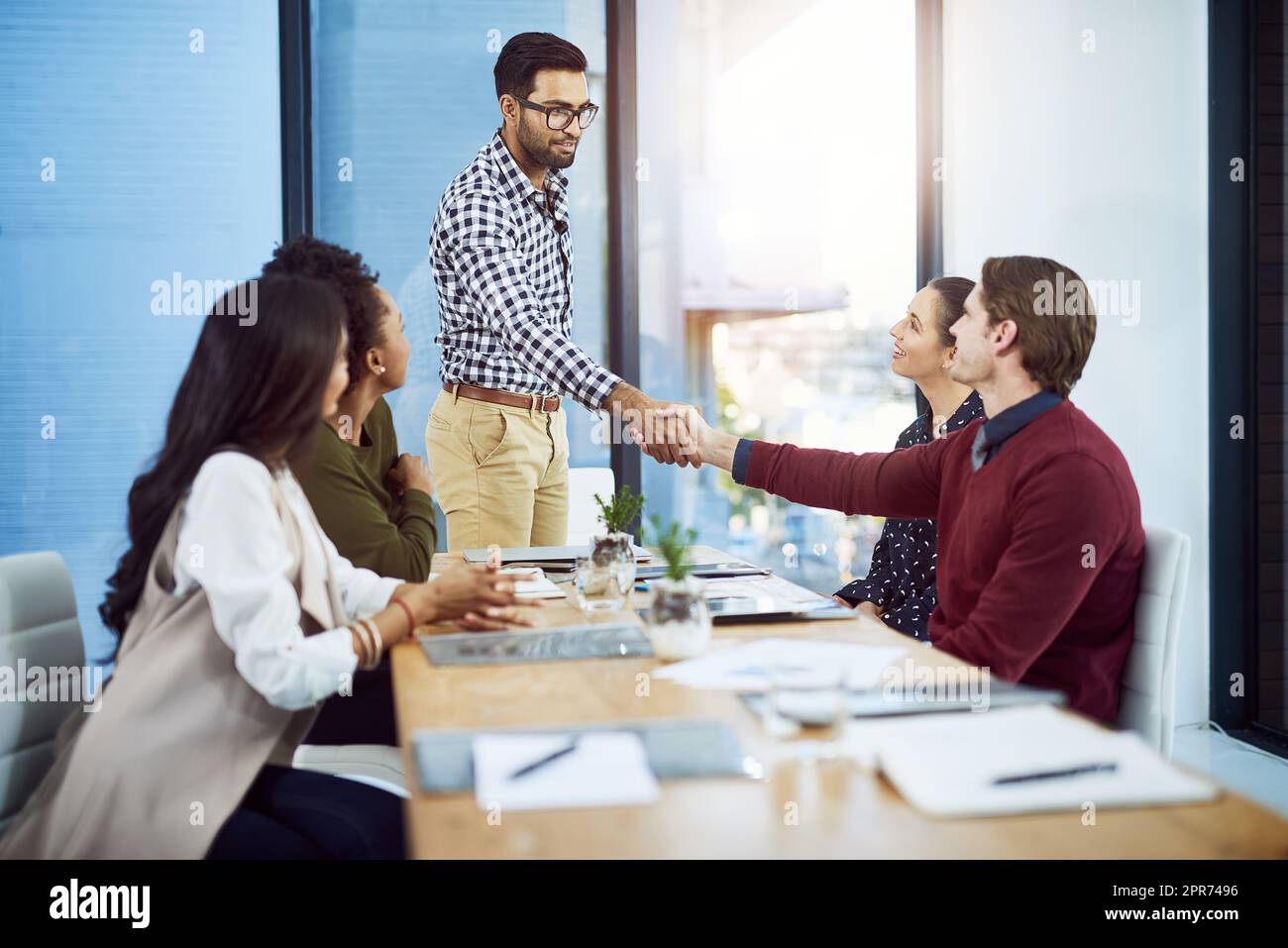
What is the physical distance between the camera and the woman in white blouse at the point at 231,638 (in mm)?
1305

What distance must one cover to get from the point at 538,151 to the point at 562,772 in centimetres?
217

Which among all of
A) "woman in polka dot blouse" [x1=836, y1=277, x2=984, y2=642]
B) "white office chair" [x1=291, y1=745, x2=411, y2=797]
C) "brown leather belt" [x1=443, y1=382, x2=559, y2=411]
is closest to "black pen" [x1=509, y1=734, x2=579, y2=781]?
"white office chair" [x1=291, y1=745, x2=411, y2=797]

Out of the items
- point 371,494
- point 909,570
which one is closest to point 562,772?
point 371,494

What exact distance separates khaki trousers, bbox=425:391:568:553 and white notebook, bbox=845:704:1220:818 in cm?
184

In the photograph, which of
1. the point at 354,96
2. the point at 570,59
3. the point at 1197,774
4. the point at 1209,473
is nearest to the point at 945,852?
the point at 1197,774

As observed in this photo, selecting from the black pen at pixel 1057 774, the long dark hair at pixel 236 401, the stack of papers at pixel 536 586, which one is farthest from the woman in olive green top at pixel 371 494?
the black pen at pixel 1057 774

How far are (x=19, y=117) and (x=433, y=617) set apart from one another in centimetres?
268

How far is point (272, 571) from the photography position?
1.35 m

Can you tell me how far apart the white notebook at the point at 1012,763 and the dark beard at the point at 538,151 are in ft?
6.87

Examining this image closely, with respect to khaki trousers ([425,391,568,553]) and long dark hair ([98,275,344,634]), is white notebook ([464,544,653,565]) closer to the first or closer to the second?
khaki trousers ([425,391,568,553])

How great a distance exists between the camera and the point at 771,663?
1385 millimetres
